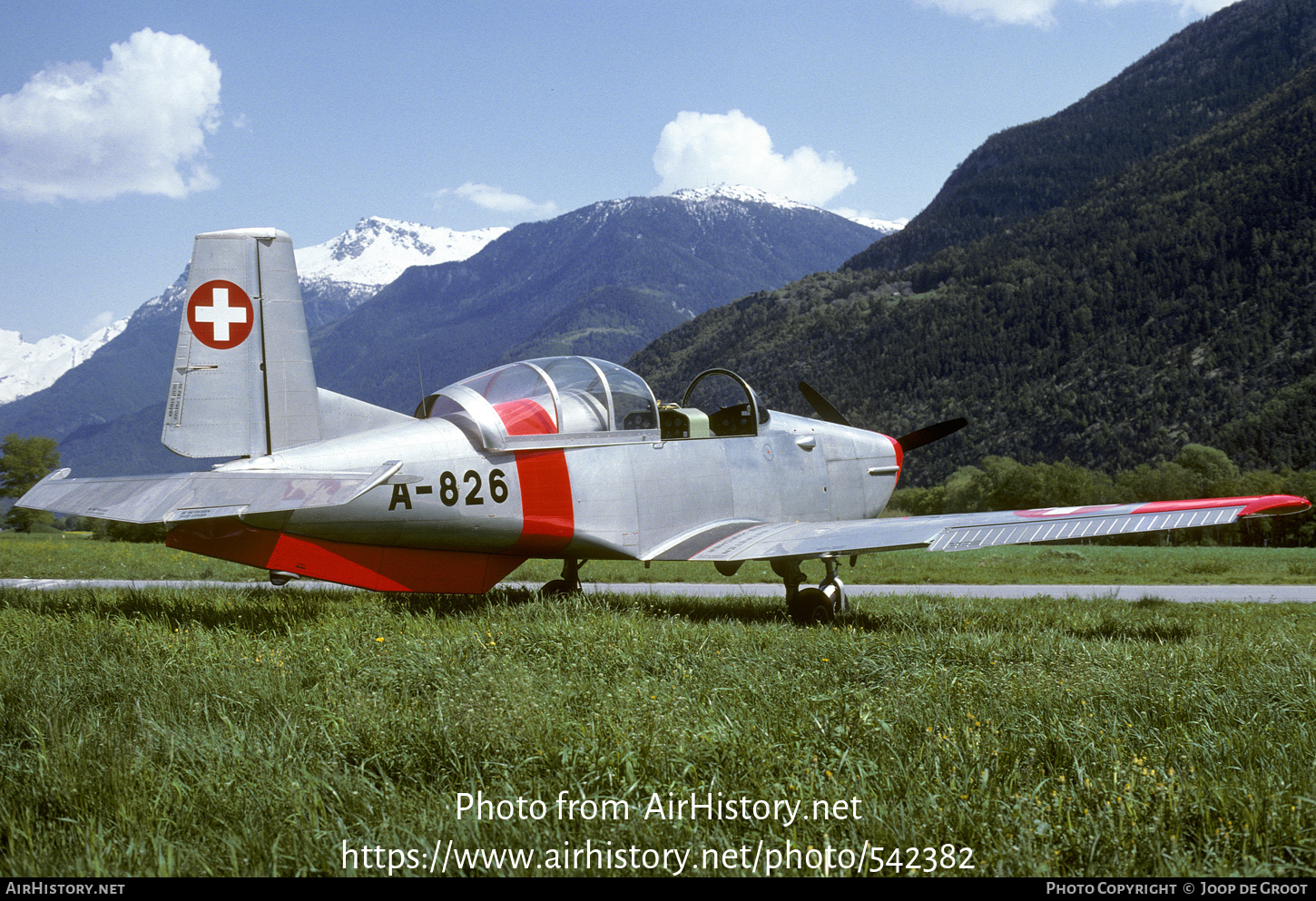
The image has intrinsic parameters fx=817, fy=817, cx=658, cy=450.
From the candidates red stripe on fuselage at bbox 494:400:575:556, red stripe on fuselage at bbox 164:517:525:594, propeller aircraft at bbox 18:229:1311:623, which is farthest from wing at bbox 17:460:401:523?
red stripe on fuselage at bbox 494:400:575:556

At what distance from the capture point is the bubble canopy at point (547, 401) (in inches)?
291

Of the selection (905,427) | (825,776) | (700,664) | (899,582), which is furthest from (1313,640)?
(905,427)

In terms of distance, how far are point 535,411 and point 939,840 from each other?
5.56 meters

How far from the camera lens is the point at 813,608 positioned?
8.56 metres

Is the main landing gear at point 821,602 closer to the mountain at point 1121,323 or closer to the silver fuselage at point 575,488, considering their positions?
the silver fuselage at point 575,488

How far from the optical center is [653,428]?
8383 mm

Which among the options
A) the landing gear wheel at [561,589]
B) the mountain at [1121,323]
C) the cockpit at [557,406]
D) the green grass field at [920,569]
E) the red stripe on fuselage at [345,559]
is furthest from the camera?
the mountain at [1121,323]

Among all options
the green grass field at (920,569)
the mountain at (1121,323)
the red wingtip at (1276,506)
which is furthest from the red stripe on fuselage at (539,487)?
the mountain at (1121,323)

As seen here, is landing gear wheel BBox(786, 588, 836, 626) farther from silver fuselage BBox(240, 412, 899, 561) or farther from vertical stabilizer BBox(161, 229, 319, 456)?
vertical stabilizer BBox(161, 229, 319, 456)

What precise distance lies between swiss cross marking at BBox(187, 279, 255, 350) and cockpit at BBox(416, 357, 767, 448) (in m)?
1.77

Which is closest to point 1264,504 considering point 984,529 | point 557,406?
point 984,529

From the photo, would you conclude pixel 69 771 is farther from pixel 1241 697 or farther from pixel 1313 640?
pixel 1313 640

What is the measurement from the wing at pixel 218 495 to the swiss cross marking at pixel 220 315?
1629mm

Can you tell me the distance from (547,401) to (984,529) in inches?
163
